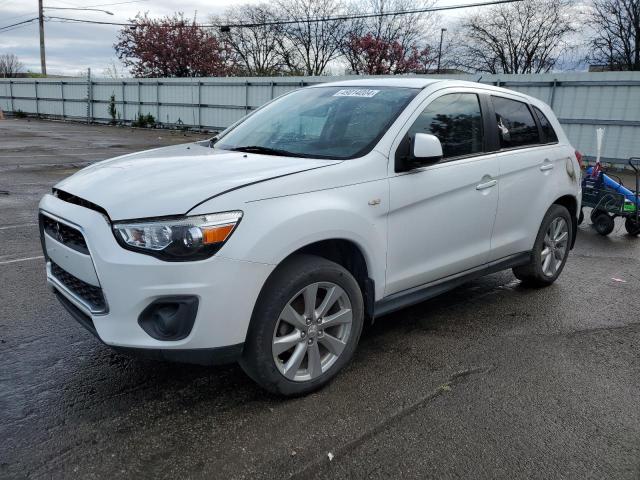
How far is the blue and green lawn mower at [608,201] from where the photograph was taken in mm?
7445

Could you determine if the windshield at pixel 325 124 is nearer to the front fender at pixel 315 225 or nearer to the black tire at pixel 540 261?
the front fender at pixel 315 225

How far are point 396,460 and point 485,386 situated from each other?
97 centimetres

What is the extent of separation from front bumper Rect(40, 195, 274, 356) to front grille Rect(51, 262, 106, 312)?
0.07 ft

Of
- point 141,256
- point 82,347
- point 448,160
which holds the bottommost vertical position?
point 82,347

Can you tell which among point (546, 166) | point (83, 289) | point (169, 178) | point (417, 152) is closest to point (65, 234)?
point (83, 289)

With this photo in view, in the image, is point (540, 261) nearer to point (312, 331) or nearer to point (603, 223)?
point (312, 331)

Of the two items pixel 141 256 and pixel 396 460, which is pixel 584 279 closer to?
pixel 396 460

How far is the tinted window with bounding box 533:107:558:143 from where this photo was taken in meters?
4.94

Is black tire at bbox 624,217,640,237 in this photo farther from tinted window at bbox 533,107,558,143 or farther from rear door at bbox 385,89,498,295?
rear door at bbox 385,89,498,295

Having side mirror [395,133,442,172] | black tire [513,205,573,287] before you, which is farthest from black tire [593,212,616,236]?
side mirror [395,133,442,172]

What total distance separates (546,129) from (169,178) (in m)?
3.57

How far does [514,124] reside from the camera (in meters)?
4.61

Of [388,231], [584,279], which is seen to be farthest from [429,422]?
[584,279]

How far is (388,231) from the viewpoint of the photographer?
132 inches
